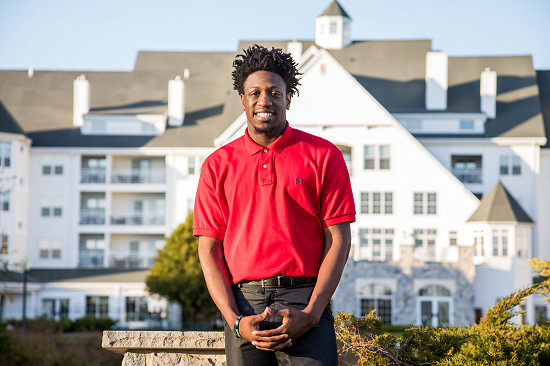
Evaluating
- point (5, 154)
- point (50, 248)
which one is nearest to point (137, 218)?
point (50, 248)

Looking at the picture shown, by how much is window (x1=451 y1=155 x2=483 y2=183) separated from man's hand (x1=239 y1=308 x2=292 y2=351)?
155 ft

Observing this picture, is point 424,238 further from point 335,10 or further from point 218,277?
point 218,277

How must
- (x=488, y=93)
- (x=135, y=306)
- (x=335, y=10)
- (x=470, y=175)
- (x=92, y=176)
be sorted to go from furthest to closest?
(x=335, y=10)
(x=92, y=176)
(x=488, y=93)
(x=470, y=175)
(x=135, y=306)

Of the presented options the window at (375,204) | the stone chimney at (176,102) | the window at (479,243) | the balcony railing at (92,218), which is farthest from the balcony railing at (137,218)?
the window at (479,243)

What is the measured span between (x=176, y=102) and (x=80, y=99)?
619 cm

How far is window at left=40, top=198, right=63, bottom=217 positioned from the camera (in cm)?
5225

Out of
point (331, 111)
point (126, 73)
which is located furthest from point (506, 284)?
point (126, 73)

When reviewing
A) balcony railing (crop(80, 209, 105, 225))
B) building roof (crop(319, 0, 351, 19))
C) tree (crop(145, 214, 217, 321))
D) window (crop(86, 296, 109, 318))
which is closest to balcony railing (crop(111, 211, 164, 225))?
balcony railing (crop(80, 209, 105, 225))

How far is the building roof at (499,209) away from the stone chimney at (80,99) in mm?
25202

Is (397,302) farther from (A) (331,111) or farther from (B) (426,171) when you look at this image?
(A) (331,111)

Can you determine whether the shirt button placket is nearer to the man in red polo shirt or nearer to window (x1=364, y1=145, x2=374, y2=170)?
the man in red polo shirt

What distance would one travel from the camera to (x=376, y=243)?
4550 cm

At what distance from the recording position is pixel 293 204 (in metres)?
4.69

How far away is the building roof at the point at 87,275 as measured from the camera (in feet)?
161
